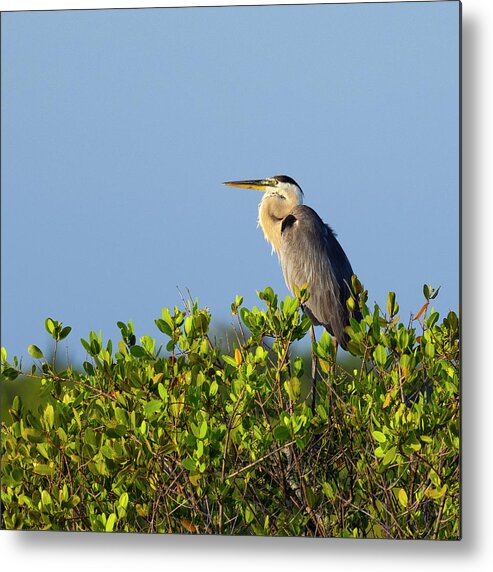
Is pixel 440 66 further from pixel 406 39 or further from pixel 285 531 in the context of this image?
pixel 285 531

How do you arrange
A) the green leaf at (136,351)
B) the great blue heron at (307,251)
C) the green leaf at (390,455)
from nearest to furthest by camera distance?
the green leaf at (390,455), the green leaf at (136,351), the great blue heron at (307,251)

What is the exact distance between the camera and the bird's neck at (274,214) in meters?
3.64

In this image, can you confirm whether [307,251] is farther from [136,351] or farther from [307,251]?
[136,351]

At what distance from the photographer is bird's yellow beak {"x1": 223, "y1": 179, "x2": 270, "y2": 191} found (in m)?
3.65

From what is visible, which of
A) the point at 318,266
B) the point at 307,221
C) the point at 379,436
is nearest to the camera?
the point at 379,436

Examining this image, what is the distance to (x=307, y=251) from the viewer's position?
414cm

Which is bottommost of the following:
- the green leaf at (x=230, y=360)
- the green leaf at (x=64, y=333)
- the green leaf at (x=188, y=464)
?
the green leaf at (x=188, y=464)

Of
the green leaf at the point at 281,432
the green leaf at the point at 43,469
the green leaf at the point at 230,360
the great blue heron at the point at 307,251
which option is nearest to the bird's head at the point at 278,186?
the great blue heron at the point at 307,251

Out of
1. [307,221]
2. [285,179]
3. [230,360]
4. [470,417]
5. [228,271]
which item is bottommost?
[470,417]

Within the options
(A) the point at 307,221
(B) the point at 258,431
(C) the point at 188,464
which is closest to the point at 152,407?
(C) the point at 188,464

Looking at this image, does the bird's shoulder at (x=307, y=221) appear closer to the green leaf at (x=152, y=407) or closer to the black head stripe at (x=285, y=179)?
the black head stripe at (x=285, y=179)

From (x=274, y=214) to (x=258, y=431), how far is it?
76 cm

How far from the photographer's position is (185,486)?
11.7 feet

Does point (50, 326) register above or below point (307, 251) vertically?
below
